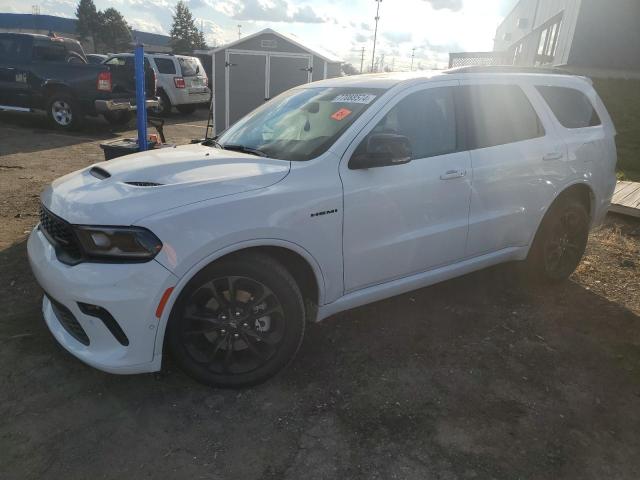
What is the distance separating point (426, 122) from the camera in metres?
3.39

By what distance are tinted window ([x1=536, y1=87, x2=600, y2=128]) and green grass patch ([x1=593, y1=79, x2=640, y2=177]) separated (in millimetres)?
Answer: 4912

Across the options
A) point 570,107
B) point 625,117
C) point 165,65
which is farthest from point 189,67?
point 570,107

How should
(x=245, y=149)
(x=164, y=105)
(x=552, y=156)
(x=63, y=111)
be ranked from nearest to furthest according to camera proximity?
1. (x=245, y=149)
2. (x=552, y=156)
3. (x=63, y=111)
4. (x=164, y=105)

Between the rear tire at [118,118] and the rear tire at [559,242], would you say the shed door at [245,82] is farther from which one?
the rear tire at [559,242]

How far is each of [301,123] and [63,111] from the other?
10103 mm

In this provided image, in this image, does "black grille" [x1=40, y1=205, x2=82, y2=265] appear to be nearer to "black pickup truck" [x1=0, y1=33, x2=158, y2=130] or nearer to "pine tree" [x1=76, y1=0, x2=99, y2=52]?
"black pickup truck" [x1=0, y1=33, x2=158, y2=130]

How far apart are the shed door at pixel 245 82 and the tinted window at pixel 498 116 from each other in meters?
7.01

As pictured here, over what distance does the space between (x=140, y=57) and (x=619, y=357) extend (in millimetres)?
5370

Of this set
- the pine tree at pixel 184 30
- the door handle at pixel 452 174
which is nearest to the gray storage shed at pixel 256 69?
the door handle at pixel 452 174

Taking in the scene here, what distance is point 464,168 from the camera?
135 inches

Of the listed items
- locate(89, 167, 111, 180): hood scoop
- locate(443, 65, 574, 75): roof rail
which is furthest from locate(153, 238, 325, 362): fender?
locate(443, 65, 574, 75): roof rail

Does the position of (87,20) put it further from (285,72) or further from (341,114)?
(341,114)

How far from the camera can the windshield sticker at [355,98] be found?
10.6ft

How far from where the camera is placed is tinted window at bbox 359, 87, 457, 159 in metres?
3.26
